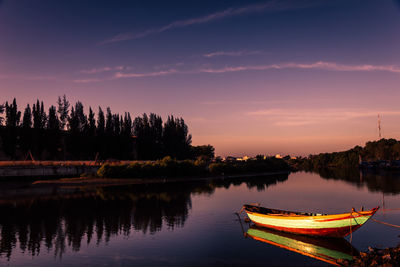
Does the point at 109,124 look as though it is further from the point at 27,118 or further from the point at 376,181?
the point at 376,181

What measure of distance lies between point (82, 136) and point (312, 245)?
322ft

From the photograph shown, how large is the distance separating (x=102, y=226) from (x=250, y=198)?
107 feet

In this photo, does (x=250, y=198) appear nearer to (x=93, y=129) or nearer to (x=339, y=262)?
(x=339, y=262)

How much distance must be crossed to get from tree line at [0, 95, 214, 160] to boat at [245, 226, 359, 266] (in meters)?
88.2

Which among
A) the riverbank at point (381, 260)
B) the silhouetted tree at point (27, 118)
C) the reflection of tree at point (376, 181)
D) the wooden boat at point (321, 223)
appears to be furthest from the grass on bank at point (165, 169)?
the riverbank at point (381, 260)

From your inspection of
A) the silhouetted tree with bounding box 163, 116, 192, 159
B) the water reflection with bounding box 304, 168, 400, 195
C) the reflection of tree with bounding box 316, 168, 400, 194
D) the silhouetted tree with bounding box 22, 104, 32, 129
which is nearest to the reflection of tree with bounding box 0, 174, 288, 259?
the water reflection with bounding box 304, 168, 400, 195

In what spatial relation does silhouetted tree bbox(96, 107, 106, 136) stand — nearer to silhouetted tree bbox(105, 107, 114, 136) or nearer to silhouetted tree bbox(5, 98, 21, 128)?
silhouetted tree bbox(105, 107, 114, 136)

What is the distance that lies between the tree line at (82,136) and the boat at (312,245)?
88.2 metres

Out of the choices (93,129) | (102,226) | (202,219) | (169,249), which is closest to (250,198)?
(202,219)

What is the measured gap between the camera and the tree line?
101250 millimetres

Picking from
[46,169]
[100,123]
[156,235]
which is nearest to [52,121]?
[100,123]

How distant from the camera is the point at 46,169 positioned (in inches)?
3327

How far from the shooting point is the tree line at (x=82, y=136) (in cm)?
10125

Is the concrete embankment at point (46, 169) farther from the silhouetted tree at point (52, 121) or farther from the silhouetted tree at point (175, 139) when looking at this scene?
the silhouetted tree at point (175, 139)
